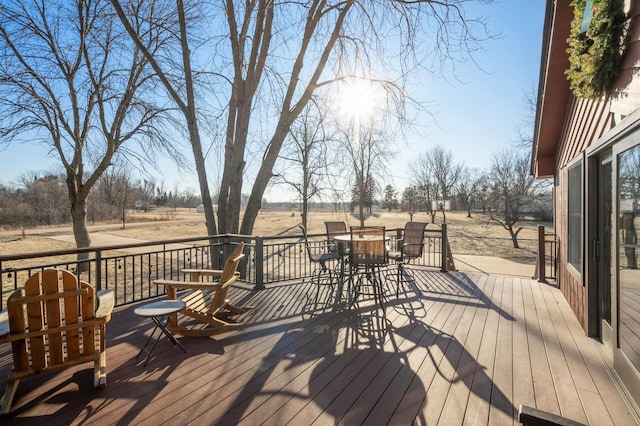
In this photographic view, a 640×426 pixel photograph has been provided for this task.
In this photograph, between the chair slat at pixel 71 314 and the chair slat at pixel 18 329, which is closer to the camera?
the chair slat at pixel 18 329

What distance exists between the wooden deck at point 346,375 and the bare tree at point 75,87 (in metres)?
7.97

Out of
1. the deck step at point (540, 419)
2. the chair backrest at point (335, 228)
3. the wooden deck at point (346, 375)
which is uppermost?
the chair backrest at point (335, 228)

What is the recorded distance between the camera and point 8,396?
76.0 inches

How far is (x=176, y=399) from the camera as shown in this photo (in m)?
2.02

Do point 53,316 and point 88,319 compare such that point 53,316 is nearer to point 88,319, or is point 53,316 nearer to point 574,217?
point 88,319

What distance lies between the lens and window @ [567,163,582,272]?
3596 millimetres

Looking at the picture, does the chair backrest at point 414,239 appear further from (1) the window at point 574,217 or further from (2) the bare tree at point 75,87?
Answer: (2) the bare tree at point 75,87

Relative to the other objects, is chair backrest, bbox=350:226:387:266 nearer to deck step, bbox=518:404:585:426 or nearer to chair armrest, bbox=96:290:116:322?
chair armrest, bbox=96:290:116:322

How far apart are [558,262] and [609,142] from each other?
332 centimetres

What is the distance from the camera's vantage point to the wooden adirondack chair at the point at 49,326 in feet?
6.54

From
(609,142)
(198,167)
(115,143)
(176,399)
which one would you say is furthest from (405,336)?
(115,143)

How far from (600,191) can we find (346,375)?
2933 millimetres

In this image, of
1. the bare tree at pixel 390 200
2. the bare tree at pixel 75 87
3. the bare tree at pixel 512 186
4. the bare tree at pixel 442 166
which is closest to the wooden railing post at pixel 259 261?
the bare tree at pixel 75 87

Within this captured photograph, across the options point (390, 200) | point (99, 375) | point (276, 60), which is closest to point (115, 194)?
point (276, 60)
